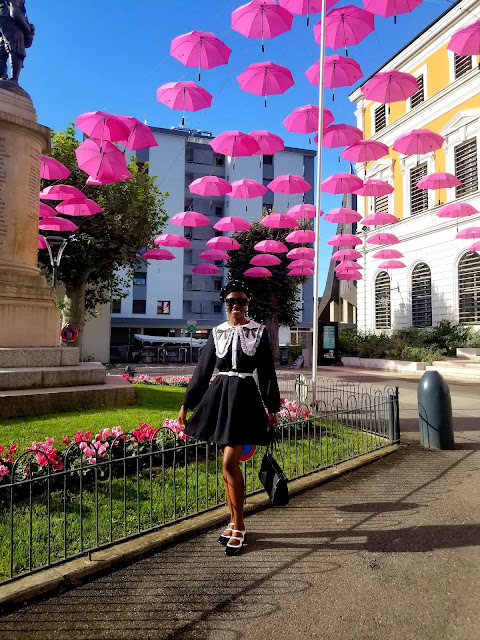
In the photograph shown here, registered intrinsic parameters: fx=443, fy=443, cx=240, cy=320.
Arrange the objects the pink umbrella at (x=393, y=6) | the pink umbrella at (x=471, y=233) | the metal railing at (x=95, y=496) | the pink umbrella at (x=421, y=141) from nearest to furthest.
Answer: the metal railing at (x=95, y=496) < the pink umbrella at (x=393, y=6) < the pink umbrella at (x=421, y=141) < the pink umbrella at (x=471, y=233)

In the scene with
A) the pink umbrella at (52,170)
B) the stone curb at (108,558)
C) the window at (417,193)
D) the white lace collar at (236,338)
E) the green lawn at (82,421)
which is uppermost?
the window at (417,193)

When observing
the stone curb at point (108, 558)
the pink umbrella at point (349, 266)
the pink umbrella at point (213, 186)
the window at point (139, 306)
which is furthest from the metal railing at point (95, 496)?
the window at point (139, 306)

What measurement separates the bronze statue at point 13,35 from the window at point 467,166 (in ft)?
66.8

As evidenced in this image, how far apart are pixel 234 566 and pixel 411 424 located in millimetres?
6310

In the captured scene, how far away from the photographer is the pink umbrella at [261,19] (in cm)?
968

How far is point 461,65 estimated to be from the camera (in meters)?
22.7

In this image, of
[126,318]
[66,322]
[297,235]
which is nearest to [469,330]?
[297,235]

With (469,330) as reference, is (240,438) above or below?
below

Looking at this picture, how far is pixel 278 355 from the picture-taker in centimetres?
2959

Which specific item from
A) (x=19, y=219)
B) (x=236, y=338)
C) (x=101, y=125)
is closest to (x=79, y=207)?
(x=101, y=125)

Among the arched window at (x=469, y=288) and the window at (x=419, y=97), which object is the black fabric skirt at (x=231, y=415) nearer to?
the arched window at (x=469, y=288)

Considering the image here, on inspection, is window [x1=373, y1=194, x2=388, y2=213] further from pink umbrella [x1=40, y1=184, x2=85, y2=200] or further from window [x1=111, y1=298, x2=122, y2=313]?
window [x1=111, y1=298, x2=122, y2=313]

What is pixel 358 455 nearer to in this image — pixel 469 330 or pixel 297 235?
pixel 297 235

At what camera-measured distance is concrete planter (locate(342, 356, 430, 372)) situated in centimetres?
1942
